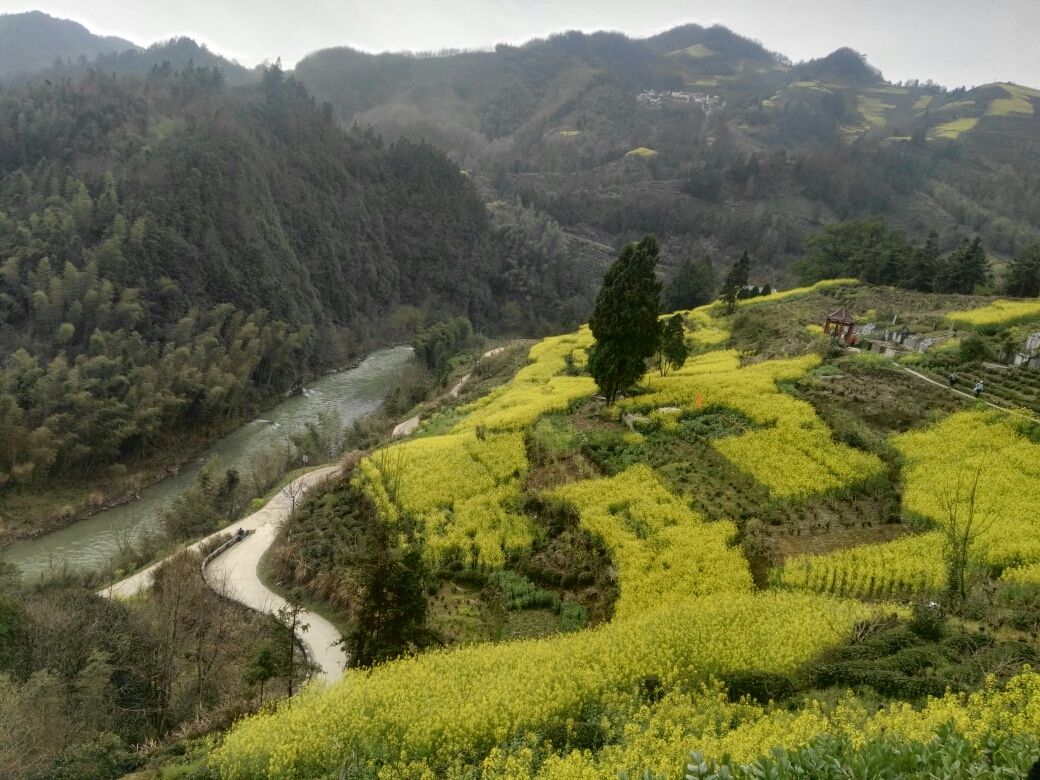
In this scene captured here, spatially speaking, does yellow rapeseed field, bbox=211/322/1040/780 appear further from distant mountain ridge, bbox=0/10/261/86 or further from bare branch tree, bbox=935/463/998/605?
distant mountain ridge, bbox=0/10/261/86

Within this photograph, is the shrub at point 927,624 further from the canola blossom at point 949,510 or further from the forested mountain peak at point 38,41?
the forested mountain peak at point 38,41

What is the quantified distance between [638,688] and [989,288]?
4528 centimetres

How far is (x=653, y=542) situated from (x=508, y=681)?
6.79 metres

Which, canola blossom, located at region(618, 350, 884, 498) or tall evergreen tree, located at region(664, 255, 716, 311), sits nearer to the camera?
canola blossom, located at region(618, 350, 884, 498)

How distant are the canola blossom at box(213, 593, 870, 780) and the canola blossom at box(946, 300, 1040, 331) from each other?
2384 centimetres

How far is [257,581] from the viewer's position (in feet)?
67.7

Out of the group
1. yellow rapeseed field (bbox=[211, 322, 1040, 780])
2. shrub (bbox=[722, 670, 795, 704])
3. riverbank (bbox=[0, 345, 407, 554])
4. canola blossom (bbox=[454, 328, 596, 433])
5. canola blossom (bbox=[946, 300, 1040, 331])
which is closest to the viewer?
yellow rapeseed field (bbox=[211, 322, 1040, 780])

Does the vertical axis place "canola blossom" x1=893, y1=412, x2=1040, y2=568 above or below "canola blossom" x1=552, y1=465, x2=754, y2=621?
above

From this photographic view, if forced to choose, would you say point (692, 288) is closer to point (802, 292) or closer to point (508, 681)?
point (802, 292)

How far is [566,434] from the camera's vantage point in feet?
78.9

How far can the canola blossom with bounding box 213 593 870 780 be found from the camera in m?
10.3

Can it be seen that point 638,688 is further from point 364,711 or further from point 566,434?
point 566,434

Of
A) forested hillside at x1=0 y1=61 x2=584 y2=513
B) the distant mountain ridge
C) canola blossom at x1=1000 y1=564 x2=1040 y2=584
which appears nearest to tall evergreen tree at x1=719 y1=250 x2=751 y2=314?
forested hillside at x1=0 y1=61 x2=584 y2=513

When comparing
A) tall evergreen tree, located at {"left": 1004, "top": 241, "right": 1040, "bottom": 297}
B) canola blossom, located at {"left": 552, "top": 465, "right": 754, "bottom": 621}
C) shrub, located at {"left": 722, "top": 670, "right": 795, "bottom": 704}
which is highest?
tall evergreen tree, located at {"left": 1004, "top": 241, "right": 1040, "bottom": 297}
